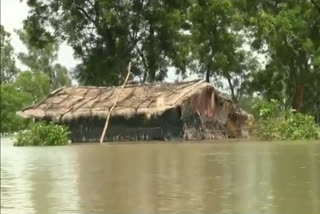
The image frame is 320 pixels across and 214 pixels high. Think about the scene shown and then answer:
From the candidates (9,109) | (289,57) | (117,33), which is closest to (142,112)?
(117,33)

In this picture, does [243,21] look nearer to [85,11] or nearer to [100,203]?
[85,11]

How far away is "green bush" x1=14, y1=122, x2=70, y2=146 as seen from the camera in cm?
2056

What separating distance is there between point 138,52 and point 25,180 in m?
24.6

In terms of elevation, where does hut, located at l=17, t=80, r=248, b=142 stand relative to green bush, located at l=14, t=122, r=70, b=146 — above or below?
above

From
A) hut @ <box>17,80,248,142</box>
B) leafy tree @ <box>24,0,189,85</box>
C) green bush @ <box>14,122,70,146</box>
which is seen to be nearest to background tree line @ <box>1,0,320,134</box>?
leafy tree @ <box>24,0,189,85</box>

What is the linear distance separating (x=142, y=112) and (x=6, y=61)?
37969 millimetres

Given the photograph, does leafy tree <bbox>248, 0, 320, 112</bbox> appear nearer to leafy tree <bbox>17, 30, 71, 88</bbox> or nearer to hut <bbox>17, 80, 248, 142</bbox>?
hut <bbox>17, 80, 248, 142</bbox>

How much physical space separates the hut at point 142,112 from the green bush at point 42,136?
171cm

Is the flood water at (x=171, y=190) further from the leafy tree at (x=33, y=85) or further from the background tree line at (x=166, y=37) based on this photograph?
the leafy tree at (x=33, y=85)

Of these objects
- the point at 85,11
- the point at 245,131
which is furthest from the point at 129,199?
the point at 85,11

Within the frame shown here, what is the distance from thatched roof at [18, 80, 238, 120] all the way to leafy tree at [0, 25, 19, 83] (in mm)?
32764

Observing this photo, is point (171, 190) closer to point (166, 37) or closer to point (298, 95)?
point (166, 37)

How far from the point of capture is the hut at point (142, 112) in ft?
72.3

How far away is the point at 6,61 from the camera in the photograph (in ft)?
187
